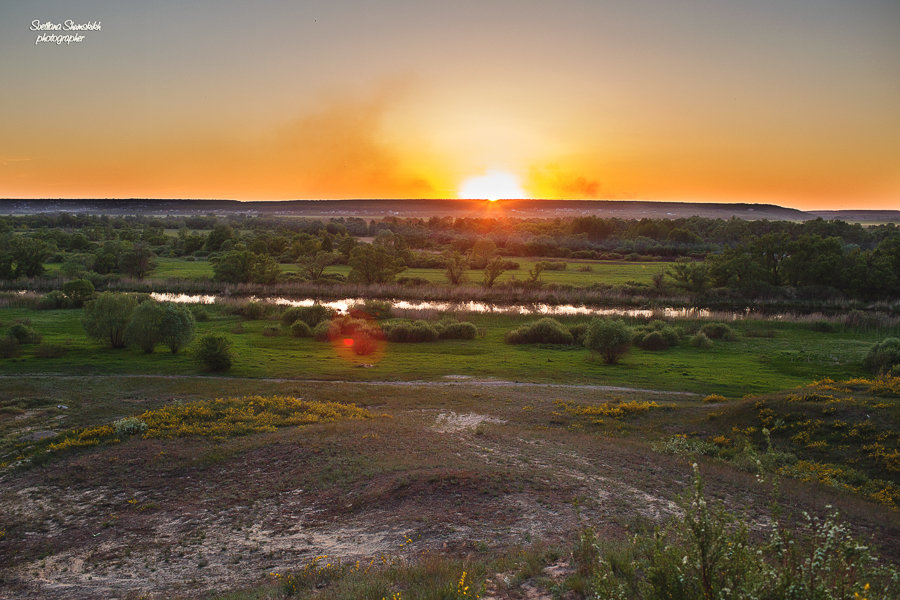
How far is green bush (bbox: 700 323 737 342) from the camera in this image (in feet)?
151

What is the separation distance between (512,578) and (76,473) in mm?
13850

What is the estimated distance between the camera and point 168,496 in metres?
14.9


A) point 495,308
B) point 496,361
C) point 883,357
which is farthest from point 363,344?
point 883,357

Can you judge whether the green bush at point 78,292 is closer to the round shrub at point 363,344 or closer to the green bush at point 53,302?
the green bush at point 53,302

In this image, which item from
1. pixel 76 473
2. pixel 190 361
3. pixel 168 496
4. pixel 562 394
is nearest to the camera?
pixel 168 496

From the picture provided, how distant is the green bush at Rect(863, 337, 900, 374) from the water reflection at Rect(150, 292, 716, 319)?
1910 cm

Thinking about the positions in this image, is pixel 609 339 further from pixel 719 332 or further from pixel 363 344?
pixel 363 344

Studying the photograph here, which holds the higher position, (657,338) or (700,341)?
(657,338)

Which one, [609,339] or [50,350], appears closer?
[50,350]

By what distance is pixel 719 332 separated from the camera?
153 feet

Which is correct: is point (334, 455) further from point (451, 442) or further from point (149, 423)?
point (149, 423)

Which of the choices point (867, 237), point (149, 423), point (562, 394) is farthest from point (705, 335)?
point (867, 237)

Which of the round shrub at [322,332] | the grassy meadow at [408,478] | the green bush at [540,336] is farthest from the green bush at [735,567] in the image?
the round shrub at [322,332]

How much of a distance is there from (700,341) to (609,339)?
1096 cm
